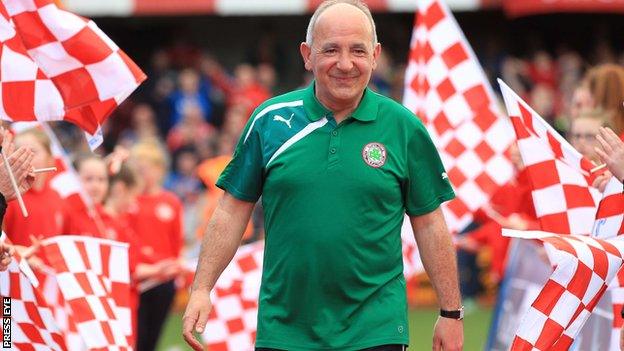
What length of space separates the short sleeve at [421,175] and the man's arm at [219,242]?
26.1 inches

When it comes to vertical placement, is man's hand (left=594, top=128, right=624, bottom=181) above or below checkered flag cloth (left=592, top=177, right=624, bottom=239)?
above

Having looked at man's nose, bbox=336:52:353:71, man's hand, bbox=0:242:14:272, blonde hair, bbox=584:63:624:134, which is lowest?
man's hand, bbox=0:242:14:272

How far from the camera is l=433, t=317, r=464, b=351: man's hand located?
6238 millimetres

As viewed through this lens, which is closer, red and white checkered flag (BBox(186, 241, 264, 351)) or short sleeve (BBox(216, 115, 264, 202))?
short sleeve (BBox(216, 115, 264, 202))

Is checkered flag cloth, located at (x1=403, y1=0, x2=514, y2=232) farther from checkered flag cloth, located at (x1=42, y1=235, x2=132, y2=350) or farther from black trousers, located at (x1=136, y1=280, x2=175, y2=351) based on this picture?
checkered flag cloth, located at (x1=42, y1=235, x2=132, y2=350)

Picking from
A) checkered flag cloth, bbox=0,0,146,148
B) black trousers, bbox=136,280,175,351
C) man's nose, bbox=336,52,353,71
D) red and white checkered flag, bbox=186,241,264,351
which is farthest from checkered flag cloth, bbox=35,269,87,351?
man's nose, bbox=336,52,353,71

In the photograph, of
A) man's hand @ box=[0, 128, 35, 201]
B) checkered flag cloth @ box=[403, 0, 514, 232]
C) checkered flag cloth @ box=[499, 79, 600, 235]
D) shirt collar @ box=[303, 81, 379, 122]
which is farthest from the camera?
checkered flag cloth @ box=[403, 0, 514, 232]

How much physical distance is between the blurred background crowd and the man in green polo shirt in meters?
8.06

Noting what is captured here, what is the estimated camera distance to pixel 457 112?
10.7 m

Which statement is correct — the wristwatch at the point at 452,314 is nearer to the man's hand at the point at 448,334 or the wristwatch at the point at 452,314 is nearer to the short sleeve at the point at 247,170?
the man's hand at the point at 448,334

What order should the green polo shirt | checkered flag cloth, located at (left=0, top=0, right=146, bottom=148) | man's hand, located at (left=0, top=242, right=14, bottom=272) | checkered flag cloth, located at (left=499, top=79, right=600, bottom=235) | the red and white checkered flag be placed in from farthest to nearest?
the red and white checkered flag < checkered flag cloth, located at (left=499, top=79, right=600, bottom=235) < checkered flag cloth, located at (left=0, top=0, right=146, bottom=148) < man's hand, located at (left=0, top=242, right=14, bottom=272) < the green polo shirt

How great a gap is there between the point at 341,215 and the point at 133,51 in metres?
17.1

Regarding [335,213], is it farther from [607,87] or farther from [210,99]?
[210,99]

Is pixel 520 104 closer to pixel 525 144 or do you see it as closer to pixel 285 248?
pixel 525 144
